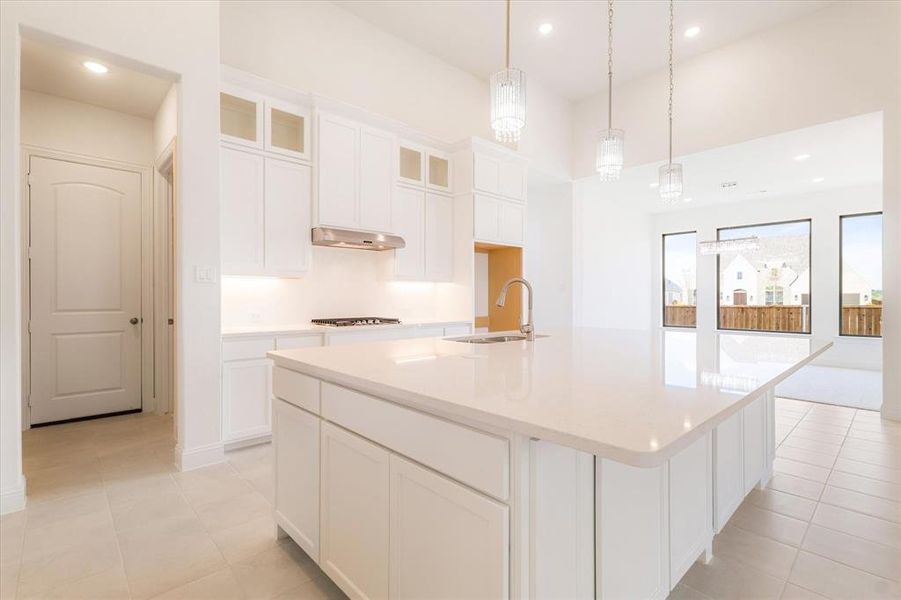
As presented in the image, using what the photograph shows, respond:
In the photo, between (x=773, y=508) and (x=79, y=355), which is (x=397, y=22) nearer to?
(x=79, y=355)

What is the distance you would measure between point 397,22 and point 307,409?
418 cm

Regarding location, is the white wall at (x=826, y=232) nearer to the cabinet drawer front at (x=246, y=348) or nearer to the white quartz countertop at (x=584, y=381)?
the white quartz countertop at (x=584, y=381)

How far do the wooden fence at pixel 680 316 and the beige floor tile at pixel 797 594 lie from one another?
7.92 metres

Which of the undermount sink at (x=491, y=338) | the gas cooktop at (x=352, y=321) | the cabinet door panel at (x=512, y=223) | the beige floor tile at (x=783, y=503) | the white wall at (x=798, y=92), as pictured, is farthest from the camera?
the cabinet door panel at (x=512, y=223)

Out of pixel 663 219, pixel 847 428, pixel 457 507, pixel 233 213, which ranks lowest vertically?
pixel 847 428

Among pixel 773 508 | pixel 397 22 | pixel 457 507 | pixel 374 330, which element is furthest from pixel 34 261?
pixel 773 508

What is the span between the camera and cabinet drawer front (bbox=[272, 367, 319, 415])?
159 centimetres

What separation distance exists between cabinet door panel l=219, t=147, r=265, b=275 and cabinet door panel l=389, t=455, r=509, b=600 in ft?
8.42

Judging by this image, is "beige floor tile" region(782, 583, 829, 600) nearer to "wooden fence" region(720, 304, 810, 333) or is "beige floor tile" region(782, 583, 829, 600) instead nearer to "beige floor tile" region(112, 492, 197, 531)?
"beige floor tile" region(112, 492, 197, 531)

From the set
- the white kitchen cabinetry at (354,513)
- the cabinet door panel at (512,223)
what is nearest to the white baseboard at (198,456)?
the white kitchen cabinetry at (354,513)

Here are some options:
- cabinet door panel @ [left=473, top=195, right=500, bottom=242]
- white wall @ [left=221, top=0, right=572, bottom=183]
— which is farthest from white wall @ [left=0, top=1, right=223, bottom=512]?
cabinet door panel @ [left=473, top=195, right=500, bottom=242]

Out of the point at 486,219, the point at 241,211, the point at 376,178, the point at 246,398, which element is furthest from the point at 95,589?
the point at 486,219

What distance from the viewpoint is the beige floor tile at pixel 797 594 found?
156 centimetres

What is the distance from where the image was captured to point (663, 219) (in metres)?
9.11
